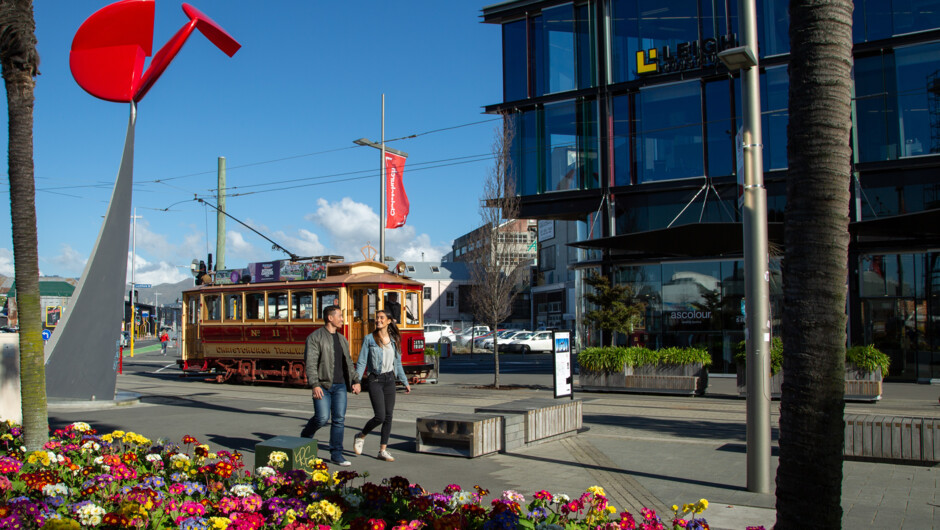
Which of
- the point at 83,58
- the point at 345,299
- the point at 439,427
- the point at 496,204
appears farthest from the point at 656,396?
the point at 83,58

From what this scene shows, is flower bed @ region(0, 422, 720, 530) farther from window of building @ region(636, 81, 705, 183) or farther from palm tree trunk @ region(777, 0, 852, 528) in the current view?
window of building @ region(636, 81, 705, 183)

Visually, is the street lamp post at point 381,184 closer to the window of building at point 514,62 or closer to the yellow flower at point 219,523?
the window of building at point 514,62

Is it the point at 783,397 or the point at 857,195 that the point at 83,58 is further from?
the point at 857,195

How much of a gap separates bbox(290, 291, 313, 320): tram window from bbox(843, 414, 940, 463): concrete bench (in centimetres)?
1476

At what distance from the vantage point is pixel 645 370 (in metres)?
18.3

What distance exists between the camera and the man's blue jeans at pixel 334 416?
8469 mm

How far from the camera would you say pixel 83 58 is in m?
11.1

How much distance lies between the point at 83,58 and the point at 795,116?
35.0 feet

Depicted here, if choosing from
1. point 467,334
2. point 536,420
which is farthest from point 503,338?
point 536,420

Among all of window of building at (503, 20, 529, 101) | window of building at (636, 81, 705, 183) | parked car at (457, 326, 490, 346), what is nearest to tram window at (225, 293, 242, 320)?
window of building at (503, 20, 529, 101)

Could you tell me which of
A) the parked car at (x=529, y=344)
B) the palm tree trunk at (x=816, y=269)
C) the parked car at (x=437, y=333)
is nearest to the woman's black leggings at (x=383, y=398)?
the palm tree trunk at (x=816, y=269)

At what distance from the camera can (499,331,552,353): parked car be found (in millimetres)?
42875

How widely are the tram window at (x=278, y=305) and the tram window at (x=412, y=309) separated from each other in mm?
3434

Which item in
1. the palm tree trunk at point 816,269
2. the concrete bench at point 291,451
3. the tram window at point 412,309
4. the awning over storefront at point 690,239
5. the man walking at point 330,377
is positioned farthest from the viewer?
the tram window at point 412,309
